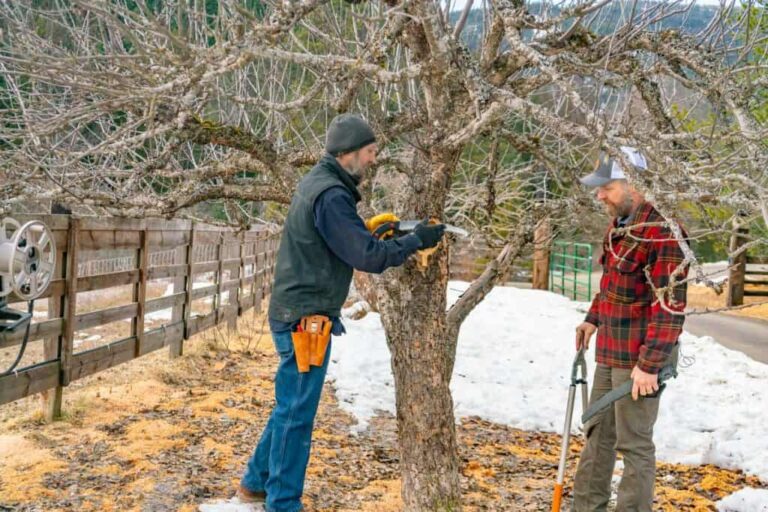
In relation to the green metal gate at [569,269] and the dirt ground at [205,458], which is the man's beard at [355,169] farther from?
the green metal gate at [569,269]

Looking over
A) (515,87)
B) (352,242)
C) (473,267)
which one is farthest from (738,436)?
(473,267)

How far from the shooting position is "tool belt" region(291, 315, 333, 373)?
11.9 ft

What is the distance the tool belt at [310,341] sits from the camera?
3.62 metres

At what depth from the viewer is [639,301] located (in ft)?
Result: 12.8

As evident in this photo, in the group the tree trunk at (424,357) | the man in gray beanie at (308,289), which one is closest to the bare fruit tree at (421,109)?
the tree trunk at (424,357)

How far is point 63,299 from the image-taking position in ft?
17.7

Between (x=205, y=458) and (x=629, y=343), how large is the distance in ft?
9.12

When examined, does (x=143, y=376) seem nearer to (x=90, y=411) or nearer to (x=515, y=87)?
(x=90, y=411)

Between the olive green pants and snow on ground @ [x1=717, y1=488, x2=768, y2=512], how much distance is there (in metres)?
Result: 0.94

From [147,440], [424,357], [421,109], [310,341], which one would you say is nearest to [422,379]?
[424,357]

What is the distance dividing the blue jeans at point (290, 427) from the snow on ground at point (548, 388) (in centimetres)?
254

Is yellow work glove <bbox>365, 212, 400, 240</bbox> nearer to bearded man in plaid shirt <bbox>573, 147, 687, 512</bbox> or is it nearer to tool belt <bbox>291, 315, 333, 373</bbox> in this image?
tool belt <bbox>291, 315, 333, 373</bbox>

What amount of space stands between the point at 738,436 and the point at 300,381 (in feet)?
13.9

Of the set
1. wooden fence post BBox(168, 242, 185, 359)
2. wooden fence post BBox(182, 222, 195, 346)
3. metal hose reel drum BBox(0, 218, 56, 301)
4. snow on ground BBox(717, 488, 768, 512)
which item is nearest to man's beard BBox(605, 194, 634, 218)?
snow on ground BBox(717, 488, 768, 512)
